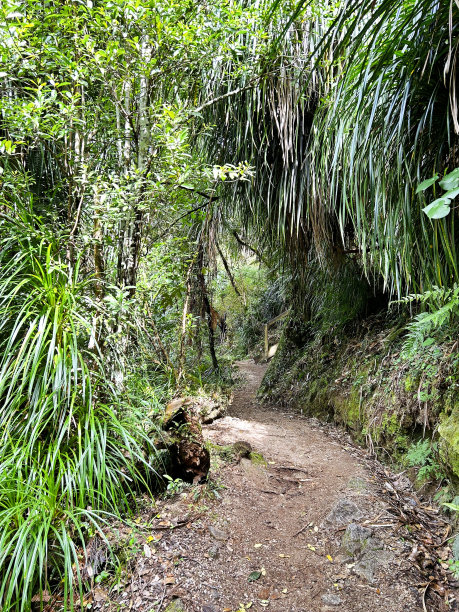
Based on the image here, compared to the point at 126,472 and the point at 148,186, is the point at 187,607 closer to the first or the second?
the point at 126,472

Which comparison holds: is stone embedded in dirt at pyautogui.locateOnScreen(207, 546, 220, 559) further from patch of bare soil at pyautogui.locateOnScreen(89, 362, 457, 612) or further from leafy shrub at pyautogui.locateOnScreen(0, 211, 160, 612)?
leafy shrub at pyautogui.locateOnScreen(0, 211, 160, 612)

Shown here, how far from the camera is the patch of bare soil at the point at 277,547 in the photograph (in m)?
1.58

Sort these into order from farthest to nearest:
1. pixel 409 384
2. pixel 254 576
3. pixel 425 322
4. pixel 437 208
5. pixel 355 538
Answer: pixel 409 384
pixel 425 322
pixel 355 538
pixel 254 576
pixel 437 208

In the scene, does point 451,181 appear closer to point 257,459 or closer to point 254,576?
point 254,576

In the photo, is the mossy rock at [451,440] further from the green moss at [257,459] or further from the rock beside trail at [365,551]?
the green moss at [257,459]

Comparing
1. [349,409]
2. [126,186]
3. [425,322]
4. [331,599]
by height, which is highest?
[126,186]

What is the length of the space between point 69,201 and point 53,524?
173 centimetres

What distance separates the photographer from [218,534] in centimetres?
196

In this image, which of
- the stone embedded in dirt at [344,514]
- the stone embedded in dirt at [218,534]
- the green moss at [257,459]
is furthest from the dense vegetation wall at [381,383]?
the stone embedded in dirt at [218,534]

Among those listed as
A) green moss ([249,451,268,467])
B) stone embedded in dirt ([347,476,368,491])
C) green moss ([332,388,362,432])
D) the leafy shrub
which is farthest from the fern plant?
the leafy shrub

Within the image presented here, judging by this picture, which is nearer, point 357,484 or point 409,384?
point 357,484

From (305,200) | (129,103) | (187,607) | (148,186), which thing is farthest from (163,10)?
(187,607)

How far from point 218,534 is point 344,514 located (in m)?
0.75

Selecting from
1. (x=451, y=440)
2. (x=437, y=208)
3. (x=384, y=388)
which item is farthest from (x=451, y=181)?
(x=384, y=388)
